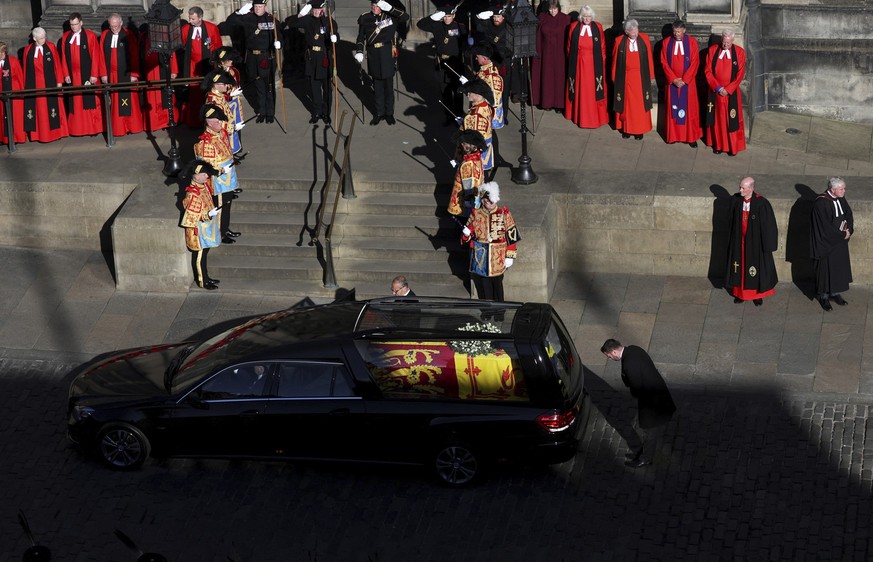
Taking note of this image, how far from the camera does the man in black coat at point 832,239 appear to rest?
752 inches

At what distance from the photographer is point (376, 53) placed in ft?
75.4

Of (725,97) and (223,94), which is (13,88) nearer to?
(223,94)

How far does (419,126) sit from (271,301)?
162 inches

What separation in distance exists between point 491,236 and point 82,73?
26.0 ft

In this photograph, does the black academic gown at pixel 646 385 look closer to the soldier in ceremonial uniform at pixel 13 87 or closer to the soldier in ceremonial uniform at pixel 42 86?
the soldier in ceremonial uniform at pixel 42 86

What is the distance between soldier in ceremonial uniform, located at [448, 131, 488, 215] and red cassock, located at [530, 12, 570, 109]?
11.3 ft

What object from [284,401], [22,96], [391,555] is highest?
[22,96]

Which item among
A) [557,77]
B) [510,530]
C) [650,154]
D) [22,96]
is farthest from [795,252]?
[22,96]

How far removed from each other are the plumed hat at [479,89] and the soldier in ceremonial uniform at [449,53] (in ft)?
7.48

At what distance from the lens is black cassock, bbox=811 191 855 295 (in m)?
19.1

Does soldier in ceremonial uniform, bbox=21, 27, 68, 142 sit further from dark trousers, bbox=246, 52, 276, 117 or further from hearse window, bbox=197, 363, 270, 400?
hearse window, bbox=197, 363, 270, 400

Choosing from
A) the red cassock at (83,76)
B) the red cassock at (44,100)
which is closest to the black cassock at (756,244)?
the red cassock at (83,76)

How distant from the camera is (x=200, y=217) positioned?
65.8 ft

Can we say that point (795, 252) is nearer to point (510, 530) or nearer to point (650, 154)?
point (650, 154)
